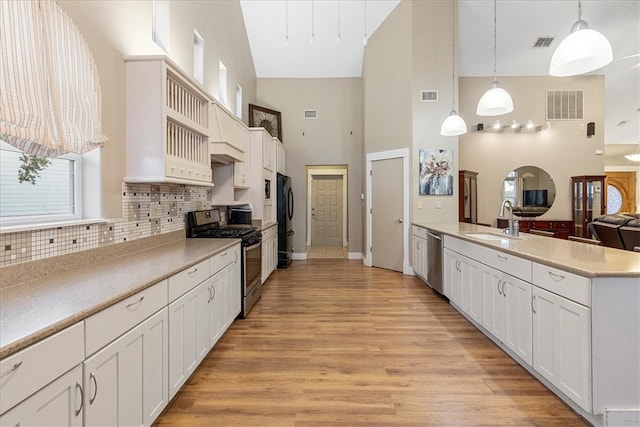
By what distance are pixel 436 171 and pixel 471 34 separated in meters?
2.60

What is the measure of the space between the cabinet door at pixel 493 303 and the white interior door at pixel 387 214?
2.85 m

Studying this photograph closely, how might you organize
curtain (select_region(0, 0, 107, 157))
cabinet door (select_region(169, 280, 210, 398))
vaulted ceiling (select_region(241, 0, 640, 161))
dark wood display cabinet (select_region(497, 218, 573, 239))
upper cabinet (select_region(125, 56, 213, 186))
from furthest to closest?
1. dark wood display cabinet (select_region(497, 218, 573, 239))
2. vaulted ceiling (select_region(241, 0, 640, 161))
3. upper cabinet (select_region(125, 56, 213, 186))
4. cabinet door (select_region(169, 280, 210, 398))
5. curtain (select_region(0, 0, 107, 157))

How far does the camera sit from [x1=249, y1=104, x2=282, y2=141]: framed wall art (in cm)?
658

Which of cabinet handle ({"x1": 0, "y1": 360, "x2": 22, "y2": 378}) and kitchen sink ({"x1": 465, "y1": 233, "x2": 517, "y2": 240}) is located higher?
kitchen sink ({"x1": 465, "y1": 233, "x2": 517, "y2": 240})

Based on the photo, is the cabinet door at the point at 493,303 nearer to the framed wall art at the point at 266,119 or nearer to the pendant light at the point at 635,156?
the framed wall art at the point at 266,119

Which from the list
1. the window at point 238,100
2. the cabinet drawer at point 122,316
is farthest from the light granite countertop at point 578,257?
the window at point 238,100

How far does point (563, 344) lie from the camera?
1.91 m

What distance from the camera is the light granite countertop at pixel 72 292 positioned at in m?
1.02

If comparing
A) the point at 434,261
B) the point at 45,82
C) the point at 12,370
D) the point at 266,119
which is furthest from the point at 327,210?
the point at 12,370

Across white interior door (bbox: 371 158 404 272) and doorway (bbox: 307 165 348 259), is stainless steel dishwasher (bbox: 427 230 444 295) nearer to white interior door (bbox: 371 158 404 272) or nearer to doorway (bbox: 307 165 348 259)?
white interior door (bbox: 371 158 404 272)

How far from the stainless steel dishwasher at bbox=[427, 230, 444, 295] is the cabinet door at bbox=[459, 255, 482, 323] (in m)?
0.66

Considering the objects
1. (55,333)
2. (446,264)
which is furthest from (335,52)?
(55,333)

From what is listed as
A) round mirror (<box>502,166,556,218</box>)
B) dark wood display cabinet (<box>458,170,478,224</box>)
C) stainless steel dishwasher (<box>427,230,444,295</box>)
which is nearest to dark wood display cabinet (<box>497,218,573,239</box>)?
round mirror (<box>502,166,556,218</box>)

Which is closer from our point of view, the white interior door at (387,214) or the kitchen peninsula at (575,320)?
the kitchen peninsula at (575,320)
